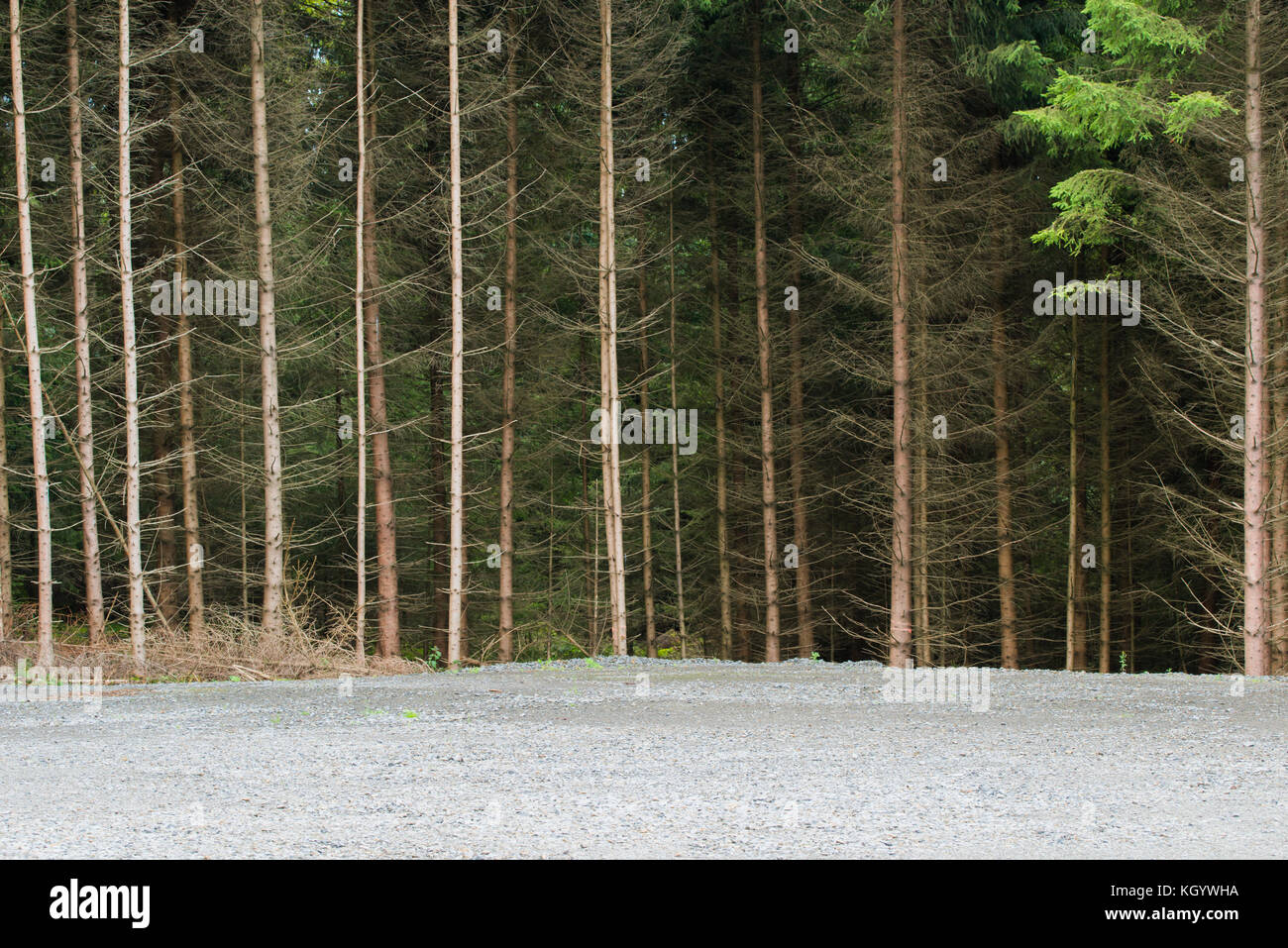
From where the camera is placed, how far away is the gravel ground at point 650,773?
5711 millimetres

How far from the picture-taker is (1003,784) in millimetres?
7023

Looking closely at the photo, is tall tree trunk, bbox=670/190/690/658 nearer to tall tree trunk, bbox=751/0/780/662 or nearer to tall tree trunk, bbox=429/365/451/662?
tall tree trunk, bbox=751/0/780/662

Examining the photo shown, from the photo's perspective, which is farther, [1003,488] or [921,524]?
[1003,488]

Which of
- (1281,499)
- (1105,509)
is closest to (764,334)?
(1105,509)

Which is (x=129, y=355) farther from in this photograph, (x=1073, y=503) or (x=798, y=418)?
(x=1073, y=503)

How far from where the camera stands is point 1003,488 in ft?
71.5

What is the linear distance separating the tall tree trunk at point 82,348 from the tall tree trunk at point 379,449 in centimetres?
424

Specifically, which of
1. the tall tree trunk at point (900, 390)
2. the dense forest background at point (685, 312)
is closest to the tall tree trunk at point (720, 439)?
the dense forest background at point (685, 312)

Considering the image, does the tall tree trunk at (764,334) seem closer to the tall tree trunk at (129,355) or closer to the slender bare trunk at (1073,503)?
the slender bare trunk at (1073,503)

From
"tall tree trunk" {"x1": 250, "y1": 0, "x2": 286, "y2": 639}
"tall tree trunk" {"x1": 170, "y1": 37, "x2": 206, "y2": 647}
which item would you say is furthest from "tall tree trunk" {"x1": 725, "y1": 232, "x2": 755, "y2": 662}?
"tall tree trunk" {"x1": 170, "y1": 37, "x2": 206, "y2": 647}

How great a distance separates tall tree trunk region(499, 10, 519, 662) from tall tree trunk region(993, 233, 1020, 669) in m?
8.97

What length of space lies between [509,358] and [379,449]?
3400mm

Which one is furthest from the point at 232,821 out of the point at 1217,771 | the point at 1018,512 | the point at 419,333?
the point at 1018,512

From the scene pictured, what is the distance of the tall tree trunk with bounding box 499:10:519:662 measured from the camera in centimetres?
2145
